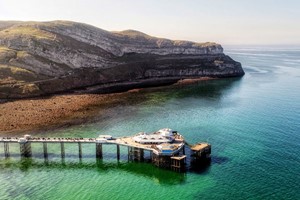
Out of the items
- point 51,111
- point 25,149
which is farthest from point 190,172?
point 51,111

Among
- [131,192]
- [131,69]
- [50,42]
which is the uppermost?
[50,42]

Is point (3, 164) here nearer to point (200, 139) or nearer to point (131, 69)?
point (200, 139)

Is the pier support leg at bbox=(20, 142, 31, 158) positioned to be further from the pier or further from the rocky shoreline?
the rocky shoreline

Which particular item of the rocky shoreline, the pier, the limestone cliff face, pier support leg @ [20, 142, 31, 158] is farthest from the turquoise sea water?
the limestone cliff face

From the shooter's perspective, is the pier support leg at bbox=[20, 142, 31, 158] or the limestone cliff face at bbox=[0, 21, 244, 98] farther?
the limestone cliff face at bbox=[0, 21, 244, 98]

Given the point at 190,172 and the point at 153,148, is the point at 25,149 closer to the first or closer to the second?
the point at 153,148

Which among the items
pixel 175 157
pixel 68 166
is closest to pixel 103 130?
pixel 68 166

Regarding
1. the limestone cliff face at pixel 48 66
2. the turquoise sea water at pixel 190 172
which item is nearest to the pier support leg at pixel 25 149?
the turquoise sea water at pixel 190 172
